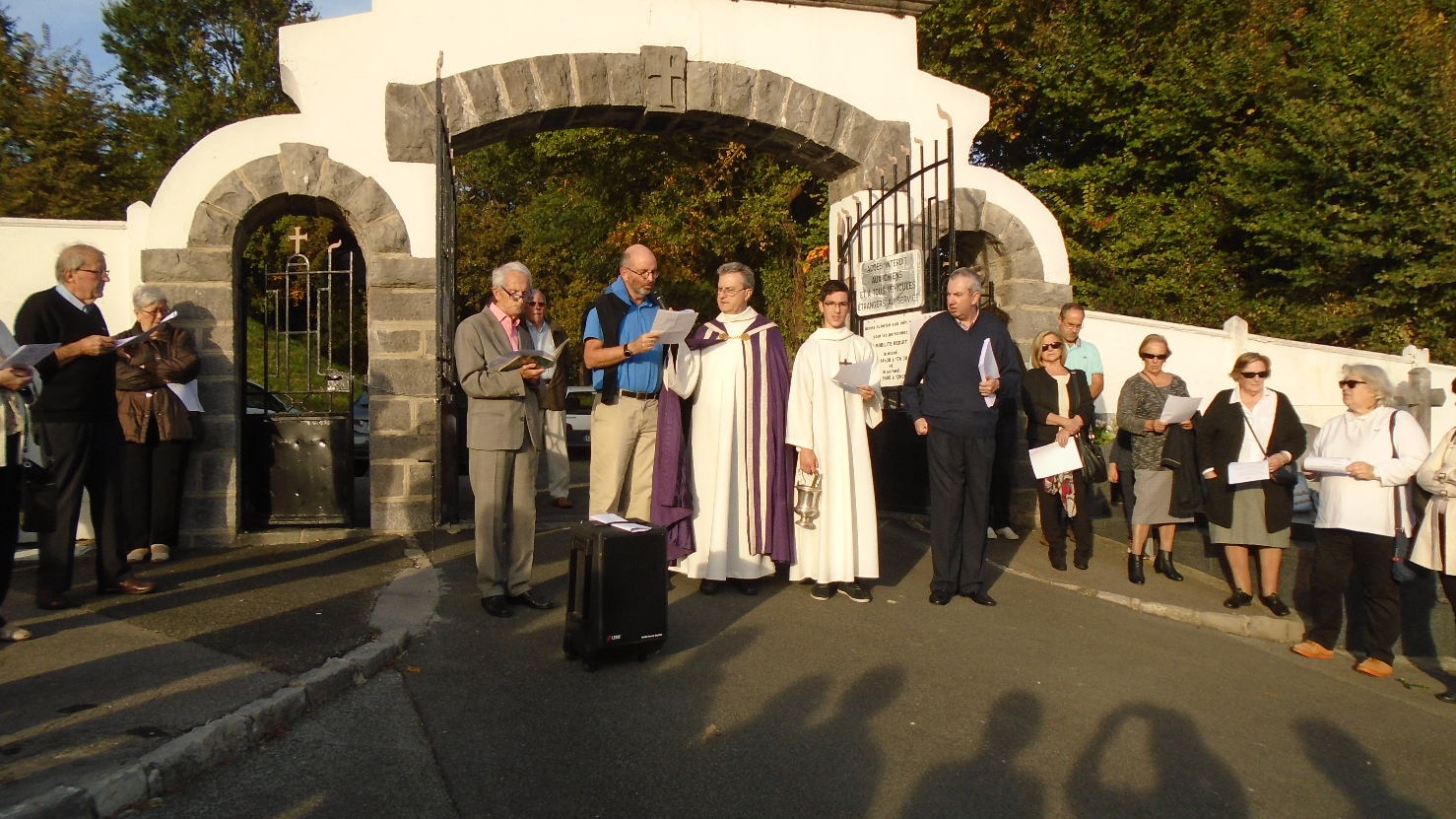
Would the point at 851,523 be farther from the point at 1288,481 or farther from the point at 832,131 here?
the point at 832,131

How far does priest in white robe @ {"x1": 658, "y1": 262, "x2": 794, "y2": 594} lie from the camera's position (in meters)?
7.15

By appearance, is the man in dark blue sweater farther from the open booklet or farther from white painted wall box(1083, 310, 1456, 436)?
white painted wall box(1083, 310, 1456, 436)

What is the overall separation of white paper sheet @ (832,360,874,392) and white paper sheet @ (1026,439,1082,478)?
6.33 feet

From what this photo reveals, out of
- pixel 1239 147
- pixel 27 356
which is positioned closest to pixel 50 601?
pixel 27 356

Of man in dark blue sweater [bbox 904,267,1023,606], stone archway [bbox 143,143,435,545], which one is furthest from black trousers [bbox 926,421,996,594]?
stone archway [bbox 143,143,435,545]

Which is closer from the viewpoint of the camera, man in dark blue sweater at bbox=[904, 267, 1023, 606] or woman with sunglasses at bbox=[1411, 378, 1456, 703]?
woman with sunglasses at bbox=[1411, 378, 1456, 703]

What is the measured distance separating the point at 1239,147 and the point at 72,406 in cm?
1757

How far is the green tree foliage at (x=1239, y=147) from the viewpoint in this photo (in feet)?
49.5

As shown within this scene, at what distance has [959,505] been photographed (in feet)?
24.0

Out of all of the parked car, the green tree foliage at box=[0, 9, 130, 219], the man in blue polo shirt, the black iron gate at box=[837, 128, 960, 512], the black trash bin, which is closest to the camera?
the man in blue polo shirt

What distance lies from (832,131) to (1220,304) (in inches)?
395

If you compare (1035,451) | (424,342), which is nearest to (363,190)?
(424,342)

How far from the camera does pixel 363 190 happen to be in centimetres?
933

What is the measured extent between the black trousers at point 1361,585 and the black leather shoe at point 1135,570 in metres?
1.43
